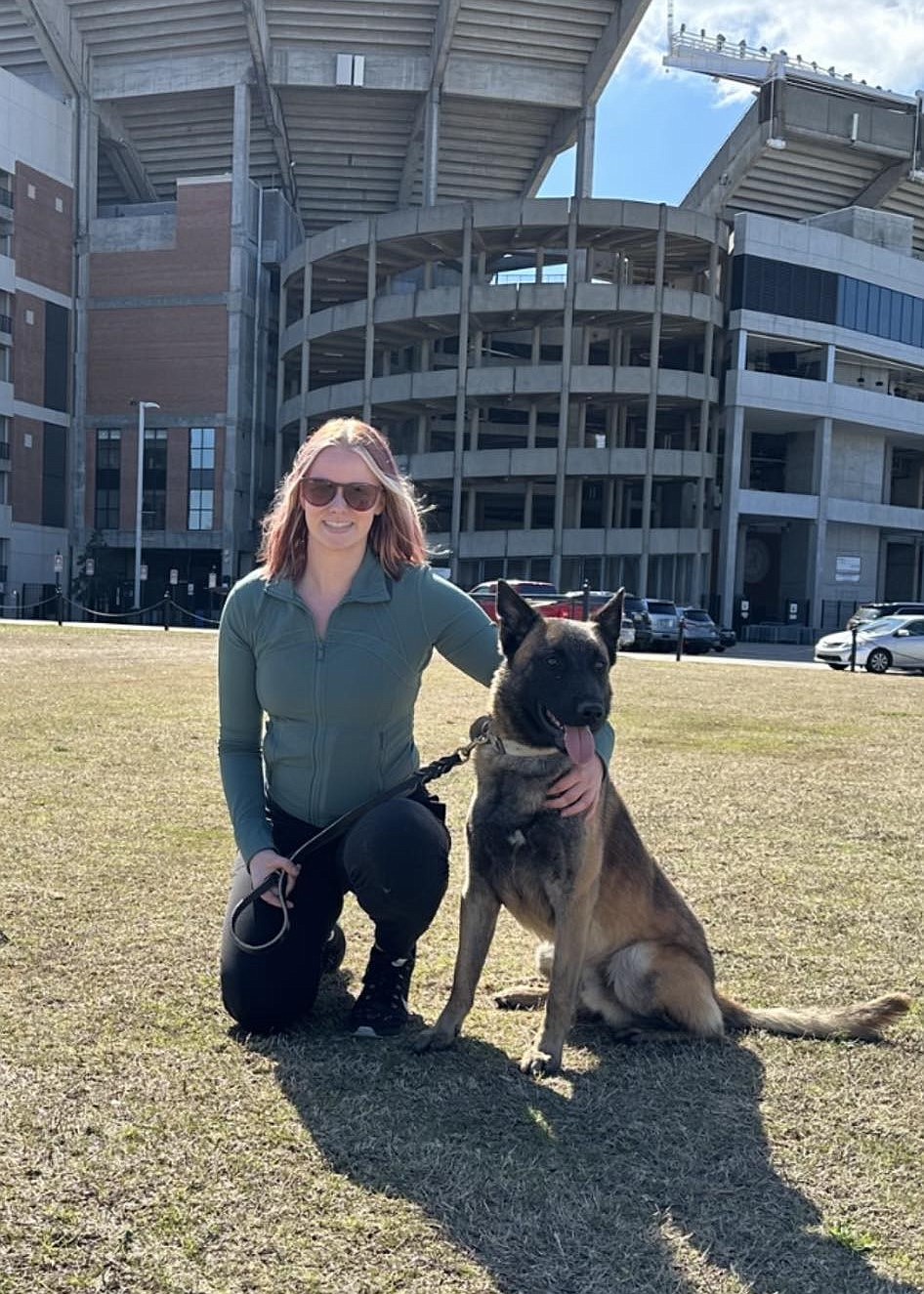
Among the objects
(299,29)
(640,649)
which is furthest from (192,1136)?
(299,29)

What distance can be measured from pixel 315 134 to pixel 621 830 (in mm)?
54343

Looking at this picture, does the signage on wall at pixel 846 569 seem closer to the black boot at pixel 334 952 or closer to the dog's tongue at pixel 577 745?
the black boot at pixel 334 952

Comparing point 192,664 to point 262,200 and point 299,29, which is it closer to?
point 299,29

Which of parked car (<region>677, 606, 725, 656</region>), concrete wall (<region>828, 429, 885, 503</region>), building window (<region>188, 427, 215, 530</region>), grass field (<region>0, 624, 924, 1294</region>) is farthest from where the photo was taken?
building window (<region>188, 427, 215, 530</region>)

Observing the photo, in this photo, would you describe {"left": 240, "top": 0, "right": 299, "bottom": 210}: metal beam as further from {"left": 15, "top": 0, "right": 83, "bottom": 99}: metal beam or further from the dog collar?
the dog collar

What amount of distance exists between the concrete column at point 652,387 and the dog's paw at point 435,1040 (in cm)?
4302

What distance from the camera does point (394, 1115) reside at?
3.03m

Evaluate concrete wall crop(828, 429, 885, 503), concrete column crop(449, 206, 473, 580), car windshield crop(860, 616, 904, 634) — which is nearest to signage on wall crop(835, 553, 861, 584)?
concrete wall crop(828, 429, 885, 503)

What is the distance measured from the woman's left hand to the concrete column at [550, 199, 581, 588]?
4247 cm

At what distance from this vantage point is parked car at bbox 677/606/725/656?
34.1 m

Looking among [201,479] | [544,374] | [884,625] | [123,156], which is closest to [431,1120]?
[884,625]

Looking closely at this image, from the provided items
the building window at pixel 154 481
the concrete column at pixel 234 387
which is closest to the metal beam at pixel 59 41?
the concrete column at pixel 234 387

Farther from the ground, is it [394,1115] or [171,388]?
[171,388]

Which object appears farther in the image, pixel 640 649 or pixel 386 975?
pixel 640 649
